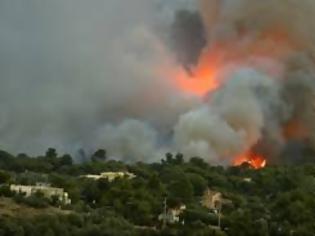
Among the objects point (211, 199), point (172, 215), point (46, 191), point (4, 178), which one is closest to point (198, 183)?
point (211, 199)

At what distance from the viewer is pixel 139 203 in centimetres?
3509

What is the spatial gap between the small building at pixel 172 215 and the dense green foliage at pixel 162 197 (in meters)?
0.27

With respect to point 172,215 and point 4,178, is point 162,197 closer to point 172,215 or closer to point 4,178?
point 172,215

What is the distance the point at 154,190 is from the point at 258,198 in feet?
18.1

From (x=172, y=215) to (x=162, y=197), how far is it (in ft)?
12.7

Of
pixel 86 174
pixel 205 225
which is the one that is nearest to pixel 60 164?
pixel 86 174

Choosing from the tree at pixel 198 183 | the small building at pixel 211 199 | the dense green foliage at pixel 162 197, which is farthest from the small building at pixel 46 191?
the tree at pixel 198 183

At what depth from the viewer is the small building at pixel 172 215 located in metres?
32.6

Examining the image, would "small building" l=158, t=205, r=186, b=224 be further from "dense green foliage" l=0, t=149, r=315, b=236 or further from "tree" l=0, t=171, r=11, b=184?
"tree" l=0, t=171, r=11, b=184

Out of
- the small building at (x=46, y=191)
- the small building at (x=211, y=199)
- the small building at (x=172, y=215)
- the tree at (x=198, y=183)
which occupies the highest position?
the tree at (x=198, y=183)

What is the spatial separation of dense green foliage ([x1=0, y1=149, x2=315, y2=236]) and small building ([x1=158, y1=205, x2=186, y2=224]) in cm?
27

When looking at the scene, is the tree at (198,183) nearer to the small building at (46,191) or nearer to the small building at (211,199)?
the small building at (211,199)

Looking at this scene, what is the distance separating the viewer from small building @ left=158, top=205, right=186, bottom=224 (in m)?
32.6

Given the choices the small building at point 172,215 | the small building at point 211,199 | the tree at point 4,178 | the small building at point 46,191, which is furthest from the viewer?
the small building at point 211,199
